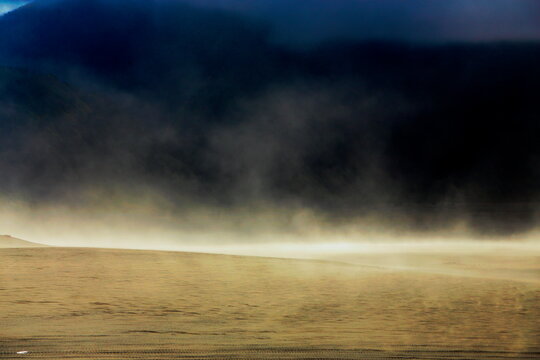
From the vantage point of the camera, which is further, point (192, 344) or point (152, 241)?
point (152, 241)

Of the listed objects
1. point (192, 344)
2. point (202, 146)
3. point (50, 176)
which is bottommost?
point (192, 344)

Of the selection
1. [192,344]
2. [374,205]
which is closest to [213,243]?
[374,205]

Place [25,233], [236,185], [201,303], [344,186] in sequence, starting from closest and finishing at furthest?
[201,303], [25,233], [236,185], [344,186]

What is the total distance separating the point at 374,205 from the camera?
6381cm

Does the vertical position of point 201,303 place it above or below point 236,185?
below

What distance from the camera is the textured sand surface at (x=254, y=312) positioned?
21.8ft

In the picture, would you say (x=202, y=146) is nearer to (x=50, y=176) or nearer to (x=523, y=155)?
(x=50, y=176)

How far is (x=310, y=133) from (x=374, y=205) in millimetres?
10529

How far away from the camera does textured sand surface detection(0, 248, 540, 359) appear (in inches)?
262

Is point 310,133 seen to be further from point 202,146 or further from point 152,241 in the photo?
point 152,241

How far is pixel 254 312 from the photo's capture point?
352 inches

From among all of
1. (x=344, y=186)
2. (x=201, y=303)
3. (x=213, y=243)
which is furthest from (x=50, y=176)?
(x=201, y=303)

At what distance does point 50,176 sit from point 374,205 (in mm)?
29038

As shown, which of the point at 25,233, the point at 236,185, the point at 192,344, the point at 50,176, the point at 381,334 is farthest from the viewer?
the point at 236,185
